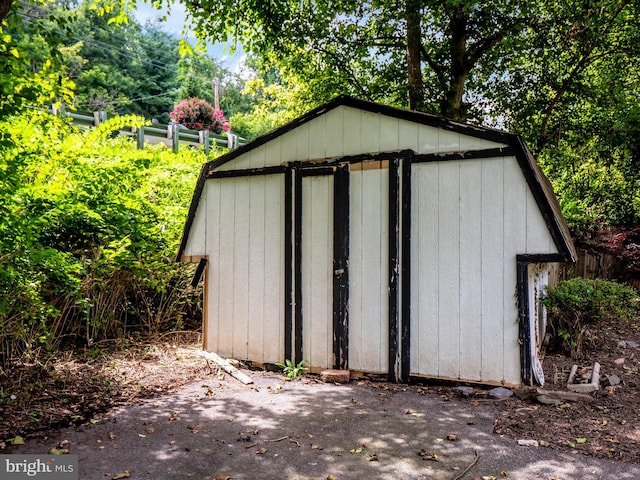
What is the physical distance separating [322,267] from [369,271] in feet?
1.81

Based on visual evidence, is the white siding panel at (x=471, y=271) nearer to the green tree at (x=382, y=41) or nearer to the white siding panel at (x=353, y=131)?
the white siding panel at (x=353, y=131)

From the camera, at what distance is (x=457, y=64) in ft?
28.2

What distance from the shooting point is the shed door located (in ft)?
17.4

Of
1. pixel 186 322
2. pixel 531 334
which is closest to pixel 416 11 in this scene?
pixel 531 334

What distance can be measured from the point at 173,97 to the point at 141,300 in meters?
26.8

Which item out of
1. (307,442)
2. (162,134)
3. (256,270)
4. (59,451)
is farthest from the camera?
(162,134)

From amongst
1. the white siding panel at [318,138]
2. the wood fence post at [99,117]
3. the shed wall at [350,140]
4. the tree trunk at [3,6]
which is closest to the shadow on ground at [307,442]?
the shed wall at [350,140]

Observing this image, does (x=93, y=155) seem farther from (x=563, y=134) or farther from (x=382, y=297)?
(x=563, y=134)

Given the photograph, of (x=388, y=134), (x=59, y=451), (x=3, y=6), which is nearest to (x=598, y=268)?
(x=388, y=134)

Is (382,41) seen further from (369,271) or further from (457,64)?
(369,271)

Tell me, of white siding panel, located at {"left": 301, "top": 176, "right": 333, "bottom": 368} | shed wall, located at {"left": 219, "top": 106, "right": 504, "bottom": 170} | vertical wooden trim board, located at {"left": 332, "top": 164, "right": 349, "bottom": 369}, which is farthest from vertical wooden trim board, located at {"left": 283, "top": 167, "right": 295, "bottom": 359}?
vertical wooden trim board, located at {"left": 332, "top": 164, "right": 349, "bottom": 369}

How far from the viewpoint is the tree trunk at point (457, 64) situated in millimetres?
8438

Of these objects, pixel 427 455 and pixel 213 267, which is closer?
pixel 427 455

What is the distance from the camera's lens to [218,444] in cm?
345
